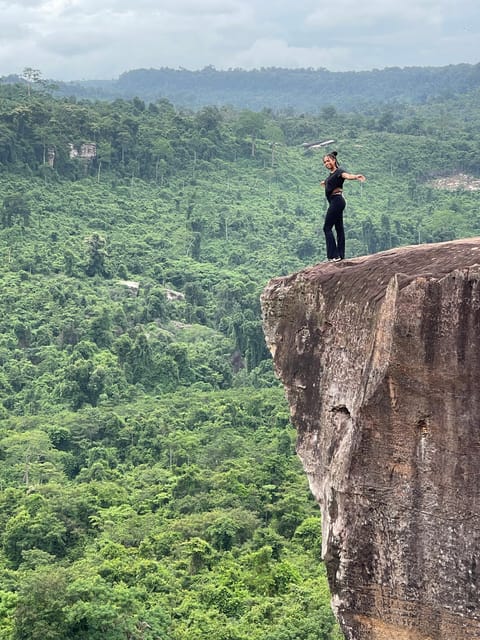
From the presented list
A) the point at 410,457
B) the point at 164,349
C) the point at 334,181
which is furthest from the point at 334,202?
the point at 164,349

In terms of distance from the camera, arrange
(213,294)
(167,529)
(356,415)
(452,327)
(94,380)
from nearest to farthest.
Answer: (452,327), (356,415), (167,529), (94,380), (213,294)

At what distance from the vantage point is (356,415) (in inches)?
245

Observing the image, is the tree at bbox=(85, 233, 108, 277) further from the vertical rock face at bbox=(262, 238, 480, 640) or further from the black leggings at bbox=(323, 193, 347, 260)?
the vertical rock face at bbox=(262, 238, 480, 640)

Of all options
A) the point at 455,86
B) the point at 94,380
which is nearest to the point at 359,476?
the point at 94,380

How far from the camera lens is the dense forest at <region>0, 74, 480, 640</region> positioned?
16.8m

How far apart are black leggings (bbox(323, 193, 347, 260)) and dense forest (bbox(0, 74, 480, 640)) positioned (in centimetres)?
813

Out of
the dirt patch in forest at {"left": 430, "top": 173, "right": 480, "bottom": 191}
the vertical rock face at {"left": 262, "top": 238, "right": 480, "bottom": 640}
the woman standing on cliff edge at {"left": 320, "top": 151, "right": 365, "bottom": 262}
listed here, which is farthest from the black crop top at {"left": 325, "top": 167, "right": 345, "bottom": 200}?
the dirt patch in forest at {"left": 430, "top": 173, "right": 480, "bottom": 191}

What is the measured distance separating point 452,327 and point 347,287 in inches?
43.2

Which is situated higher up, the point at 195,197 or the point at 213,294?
the point at 195,197

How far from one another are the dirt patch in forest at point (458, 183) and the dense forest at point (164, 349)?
0.30 metres

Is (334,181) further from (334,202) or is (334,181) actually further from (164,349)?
(164,349)

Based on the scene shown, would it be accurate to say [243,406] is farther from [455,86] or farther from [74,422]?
[455,86]

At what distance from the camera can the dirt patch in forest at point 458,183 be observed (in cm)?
6134

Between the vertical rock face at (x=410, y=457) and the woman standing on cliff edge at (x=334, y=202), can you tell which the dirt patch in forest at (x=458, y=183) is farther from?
the vertical rock face at (x=410, y=457)
